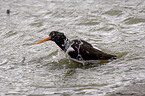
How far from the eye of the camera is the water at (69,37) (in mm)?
5484

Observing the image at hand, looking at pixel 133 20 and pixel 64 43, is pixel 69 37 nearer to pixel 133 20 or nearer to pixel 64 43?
pixel 64 43

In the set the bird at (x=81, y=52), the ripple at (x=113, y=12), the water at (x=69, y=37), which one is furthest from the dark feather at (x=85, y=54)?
the ripple at (x=113, y=12)

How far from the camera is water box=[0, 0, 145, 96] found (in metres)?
5.48

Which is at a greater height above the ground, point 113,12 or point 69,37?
point 113,12

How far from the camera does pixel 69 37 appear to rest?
838cm

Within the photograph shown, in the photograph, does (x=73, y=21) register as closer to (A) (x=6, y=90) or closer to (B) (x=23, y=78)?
(B) (x=23, y=78)

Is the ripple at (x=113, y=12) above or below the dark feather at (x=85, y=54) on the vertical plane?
above

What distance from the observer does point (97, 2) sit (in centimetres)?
1098

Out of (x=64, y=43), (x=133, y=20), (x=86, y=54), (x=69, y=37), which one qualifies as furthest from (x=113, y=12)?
(x=86, y=54)

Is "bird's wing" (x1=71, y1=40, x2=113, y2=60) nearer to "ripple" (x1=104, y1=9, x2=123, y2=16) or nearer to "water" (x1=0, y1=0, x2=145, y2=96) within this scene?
"water" (x1=0, y1=0, x2=145, y2=96)

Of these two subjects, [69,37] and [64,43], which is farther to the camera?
[69,37]

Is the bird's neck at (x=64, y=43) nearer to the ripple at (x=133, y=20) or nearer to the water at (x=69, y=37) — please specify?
the water at (x=69, y=37)

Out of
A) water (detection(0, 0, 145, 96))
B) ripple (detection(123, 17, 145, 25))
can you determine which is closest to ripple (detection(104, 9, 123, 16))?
water (detection(0, 0, 145, 96))

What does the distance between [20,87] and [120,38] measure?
12.6 ft
